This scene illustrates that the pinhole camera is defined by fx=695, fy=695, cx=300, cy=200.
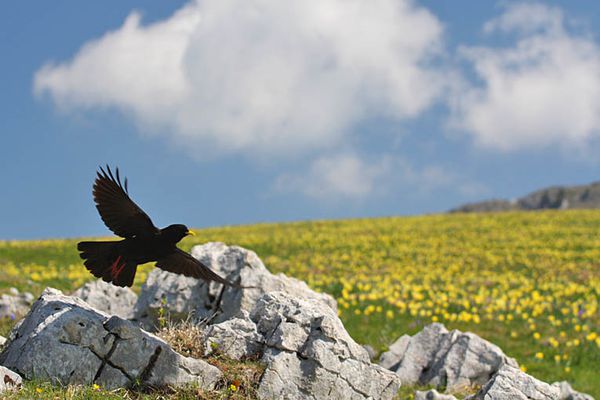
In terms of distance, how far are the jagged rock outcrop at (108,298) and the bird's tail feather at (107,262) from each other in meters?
5.36

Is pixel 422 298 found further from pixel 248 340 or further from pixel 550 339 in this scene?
pixel 248 340

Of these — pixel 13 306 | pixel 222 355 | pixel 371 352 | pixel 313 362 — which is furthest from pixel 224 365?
pixel 13 306

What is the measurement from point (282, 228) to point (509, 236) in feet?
44.3

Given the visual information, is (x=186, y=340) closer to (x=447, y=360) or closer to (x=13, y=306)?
(x=447, y=360)

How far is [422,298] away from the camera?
729 inches

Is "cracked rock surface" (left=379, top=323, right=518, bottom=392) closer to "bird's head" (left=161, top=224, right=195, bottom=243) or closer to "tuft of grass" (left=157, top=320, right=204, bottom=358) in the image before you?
"tuft of grass" (left=157, top=320, right=204, bottom=358)

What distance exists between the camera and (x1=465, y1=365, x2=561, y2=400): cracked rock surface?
27.9ft

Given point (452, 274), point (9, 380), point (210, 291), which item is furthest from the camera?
point (452, 274)

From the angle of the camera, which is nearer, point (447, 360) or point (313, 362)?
point (313, 362)

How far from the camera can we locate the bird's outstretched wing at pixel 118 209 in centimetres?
735

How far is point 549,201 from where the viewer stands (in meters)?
82.1

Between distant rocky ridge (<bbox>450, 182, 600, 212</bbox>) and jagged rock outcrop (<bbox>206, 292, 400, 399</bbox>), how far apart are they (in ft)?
236

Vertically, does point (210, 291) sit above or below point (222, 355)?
above

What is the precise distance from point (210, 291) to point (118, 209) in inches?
168
